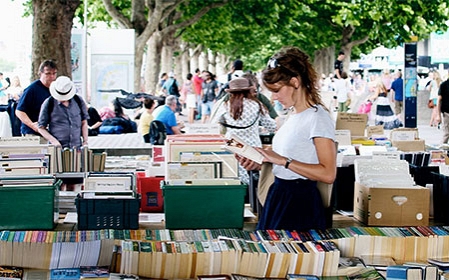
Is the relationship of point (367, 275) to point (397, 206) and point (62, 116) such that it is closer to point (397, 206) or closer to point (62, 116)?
point (397, 206)

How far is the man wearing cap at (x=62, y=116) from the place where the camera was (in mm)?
8375

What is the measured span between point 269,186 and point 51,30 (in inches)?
296

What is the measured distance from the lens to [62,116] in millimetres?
→ 8539

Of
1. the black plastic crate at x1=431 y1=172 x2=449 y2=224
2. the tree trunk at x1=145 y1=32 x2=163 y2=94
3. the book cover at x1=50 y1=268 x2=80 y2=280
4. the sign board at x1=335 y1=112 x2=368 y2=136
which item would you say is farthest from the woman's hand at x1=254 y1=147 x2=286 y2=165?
the tree trunk at x1=145 y1=32 x2=163 y2=94

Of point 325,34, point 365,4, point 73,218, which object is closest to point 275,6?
point 365,4

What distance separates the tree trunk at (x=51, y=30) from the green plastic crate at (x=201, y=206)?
6.87m

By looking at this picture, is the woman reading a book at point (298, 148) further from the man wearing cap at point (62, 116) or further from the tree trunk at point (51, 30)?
the tree trunk at point (51, 30)

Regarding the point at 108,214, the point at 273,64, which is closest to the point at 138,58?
the point at 108,214

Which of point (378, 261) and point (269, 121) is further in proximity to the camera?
point (269, 121)

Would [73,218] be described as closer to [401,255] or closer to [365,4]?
[401,255]

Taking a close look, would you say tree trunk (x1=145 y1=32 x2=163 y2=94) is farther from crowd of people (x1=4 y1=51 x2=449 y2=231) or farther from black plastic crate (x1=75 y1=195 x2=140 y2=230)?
black plastic crate (x1=75 y1=195 x2=140 y2=230)

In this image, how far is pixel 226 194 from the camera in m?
4.94

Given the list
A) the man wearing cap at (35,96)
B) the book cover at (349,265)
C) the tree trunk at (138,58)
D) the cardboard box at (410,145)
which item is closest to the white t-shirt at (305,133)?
the book cover at (349,265)

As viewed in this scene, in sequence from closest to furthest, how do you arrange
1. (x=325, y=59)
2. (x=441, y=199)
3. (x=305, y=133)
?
(x=305, y=133), (x=441, y=199), (x=325, y=59)
